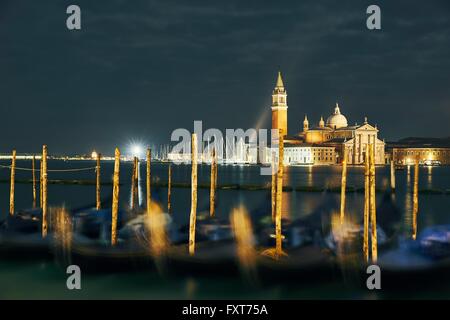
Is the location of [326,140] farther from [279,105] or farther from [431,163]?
[431,163]

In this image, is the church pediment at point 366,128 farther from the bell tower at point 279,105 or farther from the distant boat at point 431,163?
the distant boat at point 431,163

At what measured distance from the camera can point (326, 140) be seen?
403 feet

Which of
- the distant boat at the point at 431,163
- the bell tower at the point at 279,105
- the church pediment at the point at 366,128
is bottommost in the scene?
the distant boat at the point at 431,163

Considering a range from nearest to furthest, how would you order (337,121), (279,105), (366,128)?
(366,128)
(279,105)
(337,121)

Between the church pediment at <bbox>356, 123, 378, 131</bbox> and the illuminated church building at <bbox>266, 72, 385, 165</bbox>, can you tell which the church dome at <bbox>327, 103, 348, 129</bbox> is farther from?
the church pediment at <bbox>356, 123, 378, 131</bbox>

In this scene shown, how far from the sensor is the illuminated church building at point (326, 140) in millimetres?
111375

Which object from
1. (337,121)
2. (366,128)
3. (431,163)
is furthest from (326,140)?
(431,163)

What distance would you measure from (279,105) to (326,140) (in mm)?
11964

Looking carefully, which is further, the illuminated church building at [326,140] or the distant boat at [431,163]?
the distant boat at [431,163]

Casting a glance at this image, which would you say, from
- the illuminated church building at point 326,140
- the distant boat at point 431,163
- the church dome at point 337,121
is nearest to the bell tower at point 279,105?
the illuminated church building at point 326,140

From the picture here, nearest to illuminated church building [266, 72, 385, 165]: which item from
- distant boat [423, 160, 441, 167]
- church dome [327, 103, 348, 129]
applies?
church dome [327, 103, 348, 129]

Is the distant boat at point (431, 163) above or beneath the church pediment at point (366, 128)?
beneath

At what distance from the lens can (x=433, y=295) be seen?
13.4 metres
